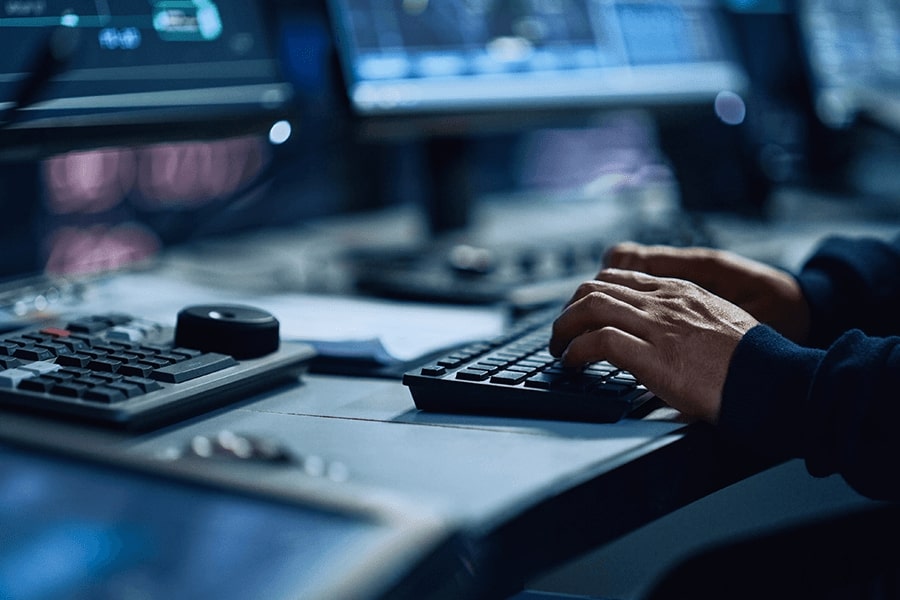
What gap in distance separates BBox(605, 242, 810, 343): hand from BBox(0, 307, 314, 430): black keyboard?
289mm

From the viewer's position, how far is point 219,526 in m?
0.34

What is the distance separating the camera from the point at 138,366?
54 centimetres

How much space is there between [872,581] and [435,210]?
2.37 ft

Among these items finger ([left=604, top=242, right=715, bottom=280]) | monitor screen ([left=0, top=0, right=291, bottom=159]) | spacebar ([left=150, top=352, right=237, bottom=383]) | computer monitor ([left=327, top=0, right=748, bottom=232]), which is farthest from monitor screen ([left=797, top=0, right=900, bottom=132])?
spacebar ([left=150, top=352, right=237, bottom=383])

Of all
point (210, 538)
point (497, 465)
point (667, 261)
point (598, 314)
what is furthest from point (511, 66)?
point (210, 538)

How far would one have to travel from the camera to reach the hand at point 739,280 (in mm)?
748

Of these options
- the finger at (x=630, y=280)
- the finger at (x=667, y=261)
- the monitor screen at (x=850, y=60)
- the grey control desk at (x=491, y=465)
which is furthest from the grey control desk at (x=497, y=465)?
the monitor screen at (x=850, y=60)

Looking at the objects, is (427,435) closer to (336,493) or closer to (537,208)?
(336,493)

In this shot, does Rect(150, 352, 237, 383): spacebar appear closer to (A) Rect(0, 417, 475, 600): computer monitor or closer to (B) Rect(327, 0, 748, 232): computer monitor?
(A) Rect(0, 417, 475, 600): computer monitor

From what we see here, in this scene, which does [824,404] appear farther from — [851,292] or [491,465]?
[851,292]

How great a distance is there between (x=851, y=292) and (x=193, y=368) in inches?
21.3

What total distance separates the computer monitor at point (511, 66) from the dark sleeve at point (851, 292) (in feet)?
1.46

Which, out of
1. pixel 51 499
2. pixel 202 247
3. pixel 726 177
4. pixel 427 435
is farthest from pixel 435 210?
pixel 51 499

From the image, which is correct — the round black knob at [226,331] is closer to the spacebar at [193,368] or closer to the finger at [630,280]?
the spacebar at [193,368]
